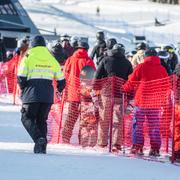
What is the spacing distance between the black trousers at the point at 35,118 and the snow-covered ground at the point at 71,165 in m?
0.32

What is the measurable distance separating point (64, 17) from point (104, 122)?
Answer: 204ft

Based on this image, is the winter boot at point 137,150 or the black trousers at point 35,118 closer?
the black trousers at point 35,118

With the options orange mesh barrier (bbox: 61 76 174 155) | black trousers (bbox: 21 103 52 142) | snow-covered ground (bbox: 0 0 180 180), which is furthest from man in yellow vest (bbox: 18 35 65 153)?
orange mesh barrier (bbox: 61 76 174 155)

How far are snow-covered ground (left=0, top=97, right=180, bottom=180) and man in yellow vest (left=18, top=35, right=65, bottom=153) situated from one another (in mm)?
347

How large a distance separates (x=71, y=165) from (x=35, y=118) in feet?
4.27

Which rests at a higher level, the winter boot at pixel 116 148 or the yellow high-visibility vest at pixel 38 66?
the yellow high-visibility vest at pixel 38 66

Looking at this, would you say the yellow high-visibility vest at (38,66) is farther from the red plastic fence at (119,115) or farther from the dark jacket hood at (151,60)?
the dark jacket hood at (151,60)

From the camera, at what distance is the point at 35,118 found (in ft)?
35.2

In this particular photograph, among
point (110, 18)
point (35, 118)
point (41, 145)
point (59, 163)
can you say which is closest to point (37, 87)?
→ point (35, 118)

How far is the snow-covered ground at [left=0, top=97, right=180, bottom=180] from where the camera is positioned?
890 cm

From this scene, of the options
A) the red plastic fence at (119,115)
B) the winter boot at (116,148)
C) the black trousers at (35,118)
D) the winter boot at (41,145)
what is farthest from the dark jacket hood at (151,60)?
the winter boot at (41,145)

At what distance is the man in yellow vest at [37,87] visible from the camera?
415 inches

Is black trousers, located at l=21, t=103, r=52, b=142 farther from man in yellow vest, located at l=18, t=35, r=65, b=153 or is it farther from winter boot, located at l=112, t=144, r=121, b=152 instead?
winter boot, located at l=112, t=144, r=121, b=152

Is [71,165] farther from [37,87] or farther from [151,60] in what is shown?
[151,60]
